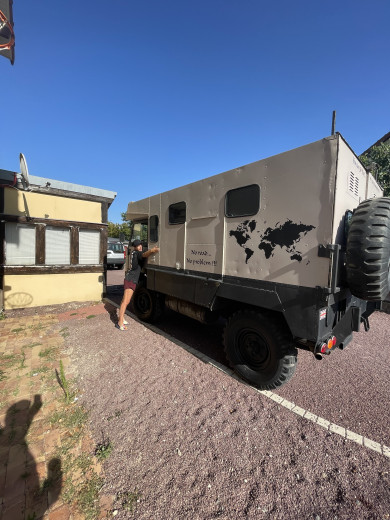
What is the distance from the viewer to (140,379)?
321 cm

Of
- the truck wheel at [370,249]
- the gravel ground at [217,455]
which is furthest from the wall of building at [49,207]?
the truck wheel at [370,249]

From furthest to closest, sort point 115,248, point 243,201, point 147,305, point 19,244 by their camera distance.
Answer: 1. point 115,248
2. point 19,244
3. point 147,305
4. point 243,201

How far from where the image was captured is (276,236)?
2.75 m

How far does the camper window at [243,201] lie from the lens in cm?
297

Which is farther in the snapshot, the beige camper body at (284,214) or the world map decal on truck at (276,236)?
the world map decal on truck at (276,236)

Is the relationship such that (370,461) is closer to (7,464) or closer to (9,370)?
(7,464)

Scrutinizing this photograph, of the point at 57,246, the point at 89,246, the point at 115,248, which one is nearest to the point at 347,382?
the point at 89,246

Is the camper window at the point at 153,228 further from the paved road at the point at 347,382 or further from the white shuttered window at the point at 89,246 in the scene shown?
the white shuttered window at the point at 89,246

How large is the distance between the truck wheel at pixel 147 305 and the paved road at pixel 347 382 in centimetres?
55

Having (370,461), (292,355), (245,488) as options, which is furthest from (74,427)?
(370,461)

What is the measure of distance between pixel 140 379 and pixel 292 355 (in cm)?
215

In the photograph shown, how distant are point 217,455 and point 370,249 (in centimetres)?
251

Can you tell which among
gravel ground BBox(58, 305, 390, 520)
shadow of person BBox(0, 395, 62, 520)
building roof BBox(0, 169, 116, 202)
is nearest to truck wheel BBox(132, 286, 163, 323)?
gravel ground BBox(58, 305, 390, 520)

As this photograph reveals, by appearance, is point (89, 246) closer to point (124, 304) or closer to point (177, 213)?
point (124, 304)
